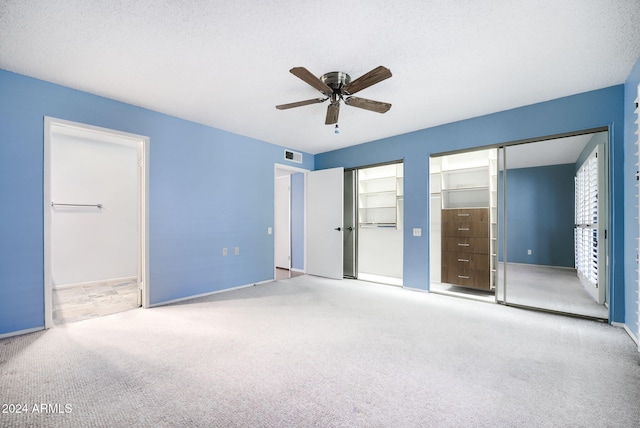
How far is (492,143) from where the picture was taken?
149 inches

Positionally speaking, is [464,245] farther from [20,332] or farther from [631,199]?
[20,332]

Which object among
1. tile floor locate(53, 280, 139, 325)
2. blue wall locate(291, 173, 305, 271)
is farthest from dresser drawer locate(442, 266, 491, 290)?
tile floor locate(53, 280, 139, 325)

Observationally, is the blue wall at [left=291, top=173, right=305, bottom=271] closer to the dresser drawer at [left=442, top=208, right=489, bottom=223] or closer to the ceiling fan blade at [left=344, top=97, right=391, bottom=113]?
the dresser drawer at [left=442, top=208, right=489, bottom=223]

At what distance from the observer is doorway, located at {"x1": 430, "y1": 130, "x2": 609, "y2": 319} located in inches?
144

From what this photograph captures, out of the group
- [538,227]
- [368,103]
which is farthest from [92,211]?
[538,227]

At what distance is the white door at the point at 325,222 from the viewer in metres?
5.32

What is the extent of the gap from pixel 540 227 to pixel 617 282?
430 cm

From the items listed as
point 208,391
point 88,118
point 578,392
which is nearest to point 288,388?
point 208,391

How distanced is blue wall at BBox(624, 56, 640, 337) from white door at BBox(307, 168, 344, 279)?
11.9 ft

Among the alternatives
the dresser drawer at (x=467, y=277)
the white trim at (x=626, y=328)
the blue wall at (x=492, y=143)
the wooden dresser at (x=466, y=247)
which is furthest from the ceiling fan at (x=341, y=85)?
the white trim at (x=626, y=328)

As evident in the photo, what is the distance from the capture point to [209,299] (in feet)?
12.9

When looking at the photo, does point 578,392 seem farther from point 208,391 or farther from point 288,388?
point 208,391

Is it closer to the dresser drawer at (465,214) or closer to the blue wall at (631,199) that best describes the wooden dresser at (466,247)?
the dresser drawer at (465,214)

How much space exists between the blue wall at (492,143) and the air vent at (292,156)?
24.2 inches
